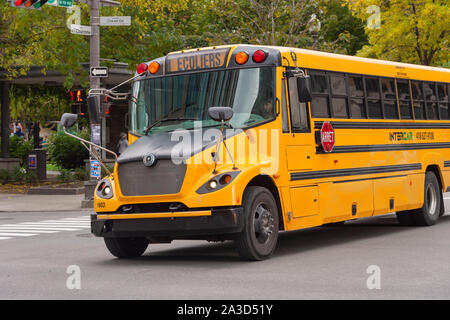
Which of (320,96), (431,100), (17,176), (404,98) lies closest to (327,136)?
(320,96)

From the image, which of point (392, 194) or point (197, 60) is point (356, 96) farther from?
point (197, 60)

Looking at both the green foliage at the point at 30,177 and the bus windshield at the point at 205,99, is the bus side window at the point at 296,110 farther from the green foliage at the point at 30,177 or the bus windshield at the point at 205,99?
the green foliage at the point at 30,177

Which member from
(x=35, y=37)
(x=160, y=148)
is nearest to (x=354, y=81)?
(x=160, y=148)

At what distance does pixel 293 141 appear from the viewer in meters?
11.7

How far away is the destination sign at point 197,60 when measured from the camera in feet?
38.2

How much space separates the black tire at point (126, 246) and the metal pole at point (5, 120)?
2493 centimetres

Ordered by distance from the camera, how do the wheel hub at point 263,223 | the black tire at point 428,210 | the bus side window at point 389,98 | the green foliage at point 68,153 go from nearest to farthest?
the wheel hub at point 263,223 < the bus side window at point 389,98 < the black tire at point 428,210 < the green foliage at point 68,153

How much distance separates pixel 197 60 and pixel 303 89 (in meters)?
1.54

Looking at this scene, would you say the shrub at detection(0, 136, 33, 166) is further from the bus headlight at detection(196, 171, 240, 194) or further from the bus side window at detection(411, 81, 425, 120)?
the bus headlight at detection(196, 171, 240, 194)

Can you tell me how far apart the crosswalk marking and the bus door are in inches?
258

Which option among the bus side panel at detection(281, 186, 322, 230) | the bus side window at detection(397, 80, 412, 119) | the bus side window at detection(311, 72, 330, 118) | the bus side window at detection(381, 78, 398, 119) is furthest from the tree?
the bus side panel at detection(281, 186, 322, 230)
